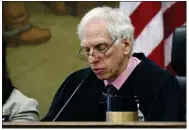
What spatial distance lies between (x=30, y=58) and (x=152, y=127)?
2640 mm

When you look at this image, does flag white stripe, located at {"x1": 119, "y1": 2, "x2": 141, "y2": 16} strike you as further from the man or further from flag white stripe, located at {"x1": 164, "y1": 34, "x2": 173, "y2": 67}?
A: the man

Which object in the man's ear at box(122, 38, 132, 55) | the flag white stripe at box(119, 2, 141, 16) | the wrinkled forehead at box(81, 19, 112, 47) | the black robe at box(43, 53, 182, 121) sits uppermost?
the flag white stripe at box(119, 2, 141, 16)

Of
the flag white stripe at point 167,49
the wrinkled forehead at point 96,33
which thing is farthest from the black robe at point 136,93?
the flag white stripe at point 167,49

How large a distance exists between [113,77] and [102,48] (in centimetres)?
15

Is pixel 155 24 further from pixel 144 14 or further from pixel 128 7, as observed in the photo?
pixel 128 7

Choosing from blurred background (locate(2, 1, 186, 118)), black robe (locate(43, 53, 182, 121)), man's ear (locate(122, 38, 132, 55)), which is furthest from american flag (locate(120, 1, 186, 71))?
man's ear (locate(122, 38, 132, 55))

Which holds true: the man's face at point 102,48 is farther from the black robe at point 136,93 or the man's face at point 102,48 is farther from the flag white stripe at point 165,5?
the flag white stripe at point 165,5

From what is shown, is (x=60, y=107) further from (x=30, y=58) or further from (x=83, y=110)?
(x=30, y=58)

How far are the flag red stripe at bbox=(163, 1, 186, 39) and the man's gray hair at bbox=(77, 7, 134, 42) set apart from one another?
4.76 ft

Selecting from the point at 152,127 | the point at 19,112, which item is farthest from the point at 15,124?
the point at 19,112

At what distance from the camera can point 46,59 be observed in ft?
13.8

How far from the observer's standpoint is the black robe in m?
2.42

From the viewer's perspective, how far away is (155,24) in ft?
12.5

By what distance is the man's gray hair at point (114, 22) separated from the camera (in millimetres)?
2475
